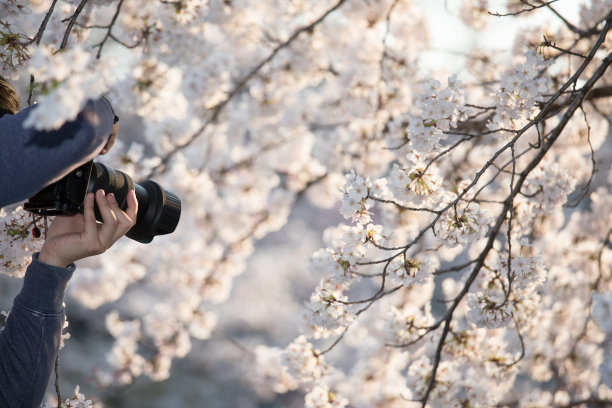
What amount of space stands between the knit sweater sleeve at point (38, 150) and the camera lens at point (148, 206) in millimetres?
279

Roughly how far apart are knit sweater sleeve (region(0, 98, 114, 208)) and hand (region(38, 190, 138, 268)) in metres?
0.21

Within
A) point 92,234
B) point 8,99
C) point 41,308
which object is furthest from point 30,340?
point 8,99

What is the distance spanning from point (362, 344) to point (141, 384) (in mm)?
2966

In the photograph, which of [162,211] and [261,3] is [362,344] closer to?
[261,3]

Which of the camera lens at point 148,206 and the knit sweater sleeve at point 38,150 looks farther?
the camera lens at point 148,206

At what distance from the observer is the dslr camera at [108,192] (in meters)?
0.79

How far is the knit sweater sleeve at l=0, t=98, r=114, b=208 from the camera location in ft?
1.87

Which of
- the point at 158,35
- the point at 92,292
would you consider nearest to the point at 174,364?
the point at 92,292

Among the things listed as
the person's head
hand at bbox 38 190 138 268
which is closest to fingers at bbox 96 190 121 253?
hand at bbox 38 190 138 268

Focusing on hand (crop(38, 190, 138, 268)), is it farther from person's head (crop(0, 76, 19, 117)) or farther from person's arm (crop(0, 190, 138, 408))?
person's head (crop(0, 76, 19, 117))

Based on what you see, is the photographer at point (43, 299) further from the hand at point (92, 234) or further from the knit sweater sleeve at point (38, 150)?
the knit sweater sleeve at point (38, 150)

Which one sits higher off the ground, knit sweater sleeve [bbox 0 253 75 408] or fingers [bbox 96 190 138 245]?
fingers [bbox 96 190 138 245]

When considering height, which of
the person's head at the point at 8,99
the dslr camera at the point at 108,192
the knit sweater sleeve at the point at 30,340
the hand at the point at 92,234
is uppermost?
the person's head at the point at 8,99

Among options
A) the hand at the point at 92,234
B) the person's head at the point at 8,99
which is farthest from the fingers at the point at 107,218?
the person's head at the point at 8,99
